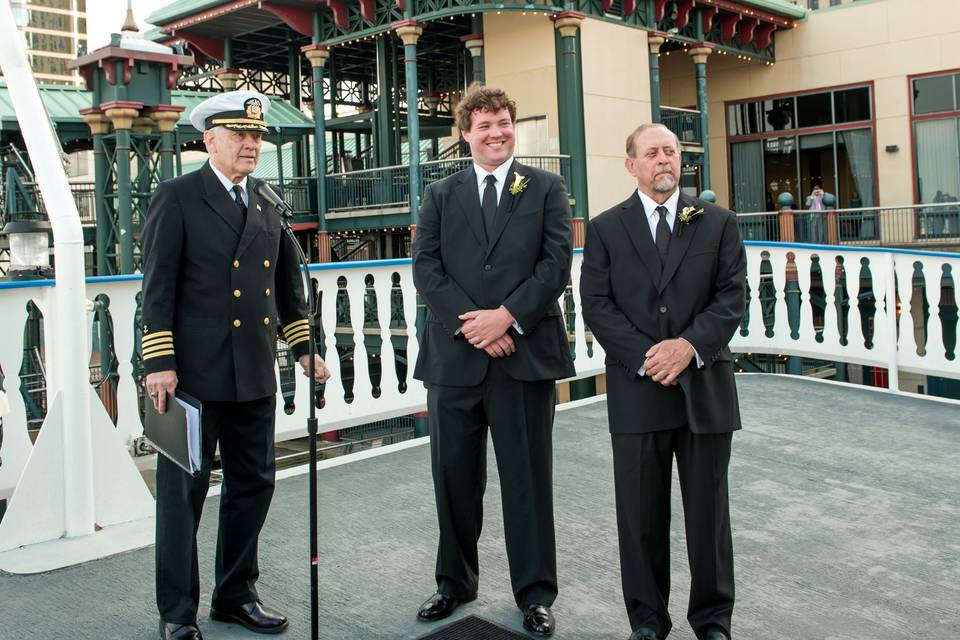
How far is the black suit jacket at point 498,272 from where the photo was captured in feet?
13.3

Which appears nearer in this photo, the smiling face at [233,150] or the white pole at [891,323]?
the smiling face at [233,150]

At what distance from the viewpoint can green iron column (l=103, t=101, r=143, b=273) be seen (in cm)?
1599

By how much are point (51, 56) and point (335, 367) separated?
416ft

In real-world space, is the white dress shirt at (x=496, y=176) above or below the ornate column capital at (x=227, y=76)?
below

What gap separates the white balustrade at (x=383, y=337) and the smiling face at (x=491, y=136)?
8.67 feet

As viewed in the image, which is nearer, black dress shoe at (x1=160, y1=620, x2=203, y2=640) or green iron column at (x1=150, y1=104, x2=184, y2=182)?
black dress shoe at (x1=160, y1=620, x2=203, y2=640)

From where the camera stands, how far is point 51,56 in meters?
119

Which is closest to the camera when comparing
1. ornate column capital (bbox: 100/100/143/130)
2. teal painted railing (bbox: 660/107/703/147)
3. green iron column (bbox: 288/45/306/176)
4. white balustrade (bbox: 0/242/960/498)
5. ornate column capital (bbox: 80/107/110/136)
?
white balustrade (bbox: 0/242/960/498)

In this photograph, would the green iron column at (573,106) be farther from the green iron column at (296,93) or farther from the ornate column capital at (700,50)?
the green iron column at (296,93)

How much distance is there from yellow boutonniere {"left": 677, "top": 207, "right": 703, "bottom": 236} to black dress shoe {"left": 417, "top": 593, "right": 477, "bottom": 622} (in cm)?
177

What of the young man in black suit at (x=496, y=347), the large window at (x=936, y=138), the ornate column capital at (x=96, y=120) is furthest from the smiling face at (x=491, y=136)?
the large window at (x=936, y=138)

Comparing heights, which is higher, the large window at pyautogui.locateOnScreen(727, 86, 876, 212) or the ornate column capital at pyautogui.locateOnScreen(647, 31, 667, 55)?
the ornate column capital at pyautogui.locateOnScreen(647, 31, 667, 55)

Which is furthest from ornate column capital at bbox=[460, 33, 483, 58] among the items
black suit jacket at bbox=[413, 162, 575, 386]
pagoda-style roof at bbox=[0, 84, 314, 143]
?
black suit jacket at bbox=[413, 162, 575, 386]

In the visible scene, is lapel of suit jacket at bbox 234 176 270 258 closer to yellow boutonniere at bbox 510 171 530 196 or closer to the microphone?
the microphone
